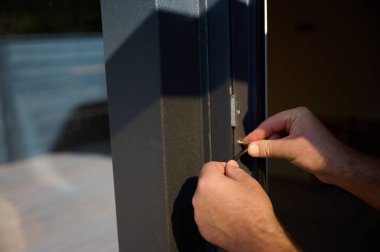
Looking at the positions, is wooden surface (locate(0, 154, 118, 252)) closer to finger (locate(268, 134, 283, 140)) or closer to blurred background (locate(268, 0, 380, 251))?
blurred background (locate(268, 0, 380, 251))

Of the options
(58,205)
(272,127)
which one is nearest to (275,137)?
(272,127)

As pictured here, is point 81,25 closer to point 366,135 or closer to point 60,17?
point 60,17

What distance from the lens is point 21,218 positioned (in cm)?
271

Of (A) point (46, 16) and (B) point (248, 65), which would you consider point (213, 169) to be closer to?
(B) point (248, 65)

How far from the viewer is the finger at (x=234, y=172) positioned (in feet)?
2.41

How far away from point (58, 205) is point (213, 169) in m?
2.48

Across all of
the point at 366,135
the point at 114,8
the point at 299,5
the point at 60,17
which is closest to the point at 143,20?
the point at 114,8

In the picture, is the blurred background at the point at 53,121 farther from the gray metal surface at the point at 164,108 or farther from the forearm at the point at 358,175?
the forearm at the point at 358,175

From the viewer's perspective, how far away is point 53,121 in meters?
4.04

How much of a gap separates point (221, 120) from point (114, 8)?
0.30 metres

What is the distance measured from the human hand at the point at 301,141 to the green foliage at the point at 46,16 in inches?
98.2

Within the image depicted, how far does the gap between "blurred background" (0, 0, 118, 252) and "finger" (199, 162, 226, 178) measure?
6.06ft

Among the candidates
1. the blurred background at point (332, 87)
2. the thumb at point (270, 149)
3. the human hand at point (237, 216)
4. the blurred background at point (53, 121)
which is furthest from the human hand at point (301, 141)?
the blurred background at point (53, 121)

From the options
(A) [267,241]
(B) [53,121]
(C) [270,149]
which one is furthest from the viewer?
(B) [53,121]
